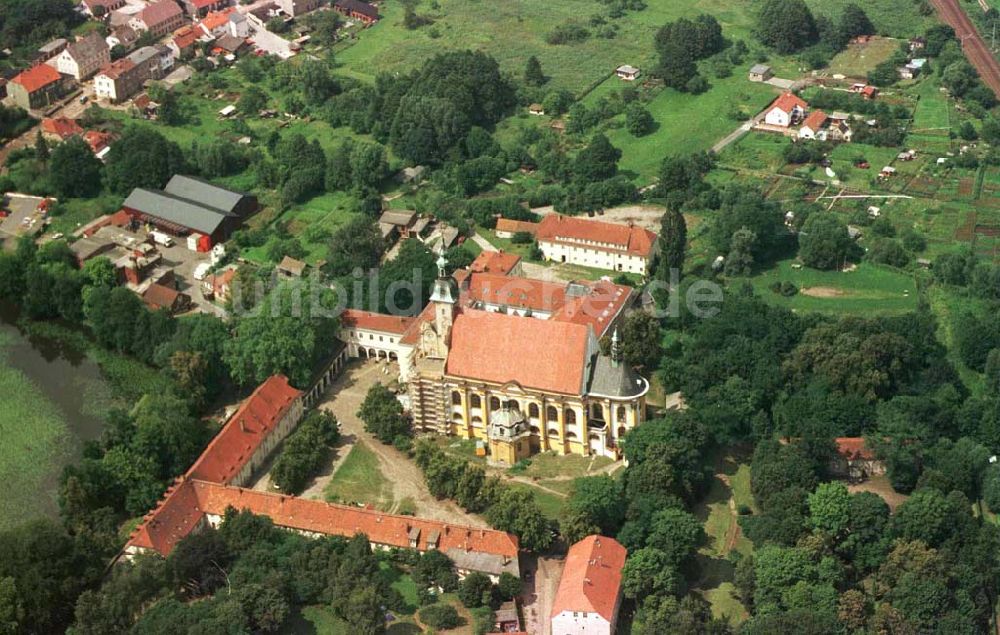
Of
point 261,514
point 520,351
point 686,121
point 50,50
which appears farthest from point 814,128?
point 50,50

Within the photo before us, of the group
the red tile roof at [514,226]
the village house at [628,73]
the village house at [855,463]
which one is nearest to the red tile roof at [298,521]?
the village house at [855,463]

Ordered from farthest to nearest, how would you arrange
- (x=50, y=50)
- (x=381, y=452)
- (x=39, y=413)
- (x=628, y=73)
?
1. (x=50, y=50)
2. (x=628, y=73)
3. (x=39, y=413)
4. (x=381, y=452)

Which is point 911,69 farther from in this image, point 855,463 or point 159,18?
point 159,18

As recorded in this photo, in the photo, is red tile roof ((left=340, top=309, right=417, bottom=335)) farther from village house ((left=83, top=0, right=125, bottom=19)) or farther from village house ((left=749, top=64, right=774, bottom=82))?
village house ((left=83, top=0, right=125, bottom=19))

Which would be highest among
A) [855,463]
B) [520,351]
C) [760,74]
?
[520,351]

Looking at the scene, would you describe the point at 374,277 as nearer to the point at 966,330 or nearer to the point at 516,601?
the point at 516,601

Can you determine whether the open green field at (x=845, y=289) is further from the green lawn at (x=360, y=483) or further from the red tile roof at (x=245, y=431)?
the red tile roof at (x=245, y=431)
